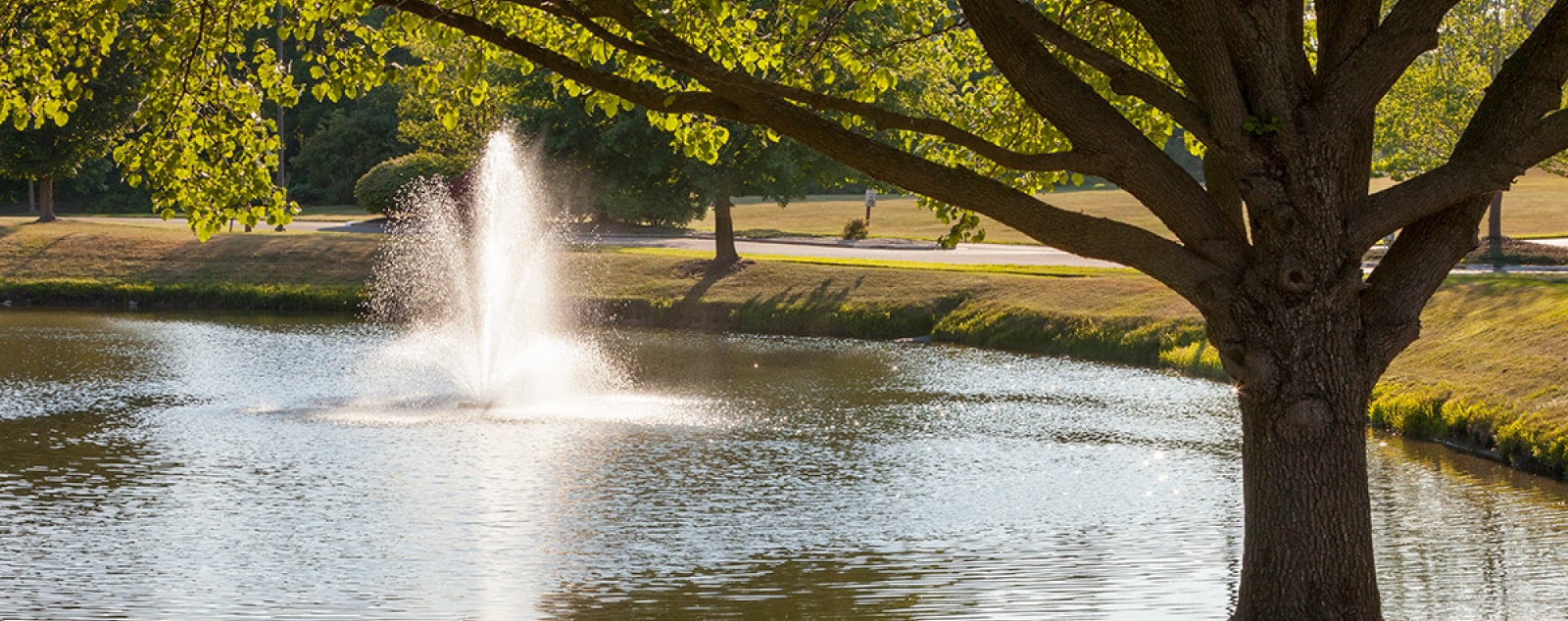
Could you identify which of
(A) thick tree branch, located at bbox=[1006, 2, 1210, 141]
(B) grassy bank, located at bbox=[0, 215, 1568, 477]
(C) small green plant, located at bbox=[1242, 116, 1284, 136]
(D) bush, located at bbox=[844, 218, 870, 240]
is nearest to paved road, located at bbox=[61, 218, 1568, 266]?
(D) bush, located at bbox=[844, 218, 870, 240]

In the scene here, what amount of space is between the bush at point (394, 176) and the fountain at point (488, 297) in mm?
1355

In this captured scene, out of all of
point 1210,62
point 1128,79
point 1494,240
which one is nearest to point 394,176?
Result: point 1494,240

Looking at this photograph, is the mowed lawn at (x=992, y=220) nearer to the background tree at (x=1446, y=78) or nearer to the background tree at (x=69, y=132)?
the background tree at (x=1446, y=78)

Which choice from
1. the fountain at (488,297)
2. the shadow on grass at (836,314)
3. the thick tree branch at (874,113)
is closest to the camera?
the thick tree branch at (874,113)

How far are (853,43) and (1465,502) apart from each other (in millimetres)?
7312

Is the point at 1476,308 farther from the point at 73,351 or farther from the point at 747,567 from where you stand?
the point at 73,351

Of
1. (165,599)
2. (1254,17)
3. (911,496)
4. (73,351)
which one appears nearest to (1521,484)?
(911,496)

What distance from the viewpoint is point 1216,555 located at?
13102mm

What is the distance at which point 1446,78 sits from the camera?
32406 millimetres

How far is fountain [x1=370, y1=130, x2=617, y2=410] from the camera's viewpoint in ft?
79.8

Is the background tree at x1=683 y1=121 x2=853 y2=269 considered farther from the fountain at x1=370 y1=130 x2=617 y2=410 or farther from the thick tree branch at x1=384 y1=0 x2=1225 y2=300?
the thick tree branch at x1=384 y1=0 x2=1225 y2=300

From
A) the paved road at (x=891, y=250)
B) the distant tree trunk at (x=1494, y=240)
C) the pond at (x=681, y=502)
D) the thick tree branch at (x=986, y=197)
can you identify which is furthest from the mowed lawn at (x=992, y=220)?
the thick tree branch at (x=986, y=197)

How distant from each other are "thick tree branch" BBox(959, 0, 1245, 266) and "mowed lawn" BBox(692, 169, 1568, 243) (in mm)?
35853

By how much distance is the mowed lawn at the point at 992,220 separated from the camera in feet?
158
